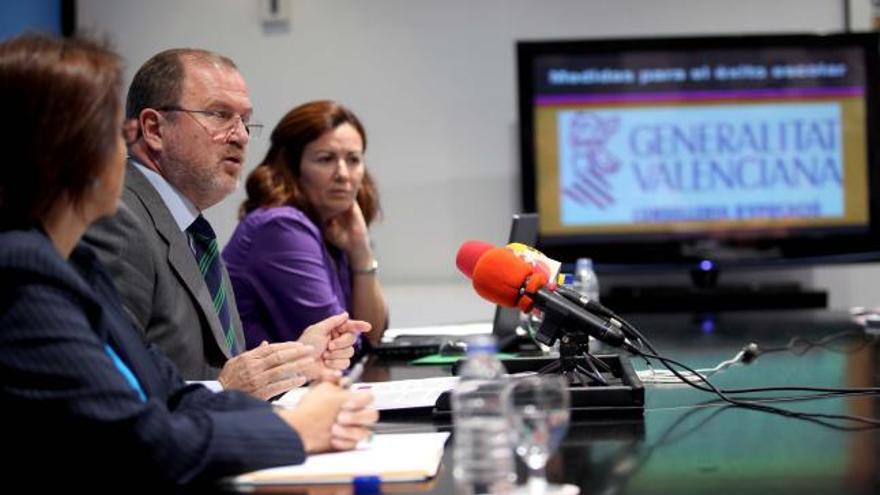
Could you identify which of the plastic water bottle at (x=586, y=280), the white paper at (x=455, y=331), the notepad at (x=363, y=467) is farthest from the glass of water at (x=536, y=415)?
the plastic water bottle at (x=586, y=280)

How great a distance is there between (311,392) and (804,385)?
3.56ft

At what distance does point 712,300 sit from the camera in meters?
4.68

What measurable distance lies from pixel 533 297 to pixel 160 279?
2.27ft

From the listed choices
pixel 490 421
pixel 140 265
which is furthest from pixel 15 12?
pixel 490 421

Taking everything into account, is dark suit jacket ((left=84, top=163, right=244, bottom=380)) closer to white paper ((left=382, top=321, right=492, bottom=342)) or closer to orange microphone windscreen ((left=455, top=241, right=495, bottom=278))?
orange microphone windscreen ((left=455, top=241, right=495, bottom=278))

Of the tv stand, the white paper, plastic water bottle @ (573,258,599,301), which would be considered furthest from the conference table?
the tv stand

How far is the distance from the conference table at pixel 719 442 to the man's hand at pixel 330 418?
13cm

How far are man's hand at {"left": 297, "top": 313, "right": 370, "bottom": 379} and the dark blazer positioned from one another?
863mm

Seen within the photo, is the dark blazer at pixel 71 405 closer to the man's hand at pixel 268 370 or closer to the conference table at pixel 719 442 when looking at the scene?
the conference table at pixel 719 442

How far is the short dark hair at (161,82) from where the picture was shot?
7.96 feet

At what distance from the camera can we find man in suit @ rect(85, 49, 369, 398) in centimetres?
209

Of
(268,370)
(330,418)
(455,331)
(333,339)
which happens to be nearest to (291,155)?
(455,331)

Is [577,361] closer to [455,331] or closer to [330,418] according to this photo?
[330,418]

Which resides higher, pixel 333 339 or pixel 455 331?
pixel 333 339
